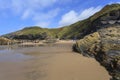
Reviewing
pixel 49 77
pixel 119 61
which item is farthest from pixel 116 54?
pixel 49 77

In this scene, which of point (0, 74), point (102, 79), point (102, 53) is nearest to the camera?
point (102, 79)

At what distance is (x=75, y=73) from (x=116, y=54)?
2898 millimetres

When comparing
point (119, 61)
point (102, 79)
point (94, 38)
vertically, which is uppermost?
point (94, 38)

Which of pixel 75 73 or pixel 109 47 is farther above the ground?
pixel 109 47

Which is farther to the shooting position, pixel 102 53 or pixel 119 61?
pixel 102 53

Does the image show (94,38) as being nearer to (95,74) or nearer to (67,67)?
(67,67)

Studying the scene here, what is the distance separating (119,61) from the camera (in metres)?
13.0

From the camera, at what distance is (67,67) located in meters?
15.3

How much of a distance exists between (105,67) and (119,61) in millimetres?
1884

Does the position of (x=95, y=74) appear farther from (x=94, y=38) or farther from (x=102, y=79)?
(x=94, y=38)

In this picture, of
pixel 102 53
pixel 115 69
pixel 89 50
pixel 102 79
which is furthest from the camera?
pixel 89 50

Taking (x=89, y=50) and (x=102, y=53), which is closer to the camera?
(x=102, y=53)

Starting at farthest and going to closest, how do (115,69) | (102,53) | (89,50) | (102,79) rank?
(89,50)
(102,53)
(115,69)
(102,79)

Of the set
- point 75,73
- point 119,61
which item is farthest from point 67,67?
point 119,61
